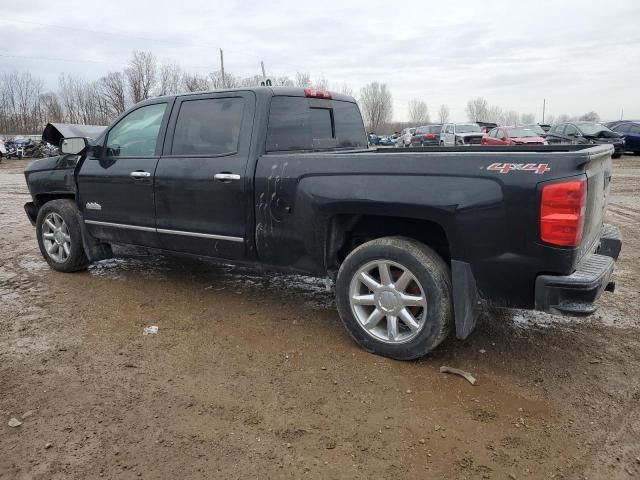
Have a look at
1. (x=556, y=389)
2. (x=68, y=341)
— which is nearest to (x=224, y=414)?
(x=68, y=341)

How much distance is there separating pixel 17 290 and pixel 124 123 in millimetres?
2054

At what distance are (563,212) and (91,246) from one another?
469 cm

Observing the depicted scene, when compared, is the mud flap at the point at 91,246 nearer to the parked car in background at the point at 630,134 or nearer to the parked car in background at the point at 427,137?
the parked car in background at the point at 427,137

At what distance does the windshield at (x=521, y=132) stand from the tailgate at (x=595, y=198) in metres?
17.8

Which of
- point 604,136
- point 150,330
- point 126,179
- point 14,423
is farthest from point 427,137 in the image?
point 14,423

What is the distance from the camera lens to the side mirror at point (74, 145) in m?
5.27

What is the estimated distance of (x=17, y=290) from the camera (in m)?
5.29

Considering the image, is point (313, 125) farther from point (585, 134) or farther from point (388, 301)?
point (585, 134)

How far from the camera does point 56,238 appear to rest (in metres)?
5.83

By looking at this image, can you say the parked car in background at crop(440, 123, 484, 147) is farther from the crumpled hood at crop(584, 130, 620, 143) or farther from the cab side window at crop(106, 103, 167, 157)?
the cab side window at crop(106, 103, 167, 157)

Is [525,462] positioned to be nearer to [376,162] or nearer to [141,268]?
[376,162]

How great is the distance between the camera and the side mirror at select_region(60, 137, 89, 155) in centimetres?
527

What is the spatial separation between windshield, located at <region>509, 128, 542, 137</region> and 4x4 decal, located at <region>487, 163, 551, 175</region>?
1882 cm

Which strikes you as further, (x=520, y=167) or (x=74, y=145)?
(x=74, y=145)
